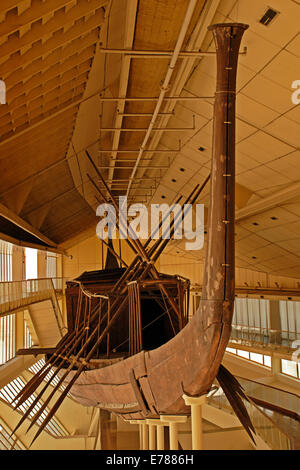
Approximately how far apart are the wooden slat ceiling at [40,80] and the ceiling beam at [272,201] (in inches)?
191

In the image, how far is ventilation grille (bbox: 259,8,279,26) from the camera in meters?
6.01

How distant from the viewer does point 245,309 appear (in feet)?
87.4

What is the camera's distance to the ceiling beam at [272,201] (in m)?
10.2

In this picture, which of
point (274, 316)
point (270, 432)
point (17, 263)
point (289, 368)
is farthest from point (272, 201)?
point (274, 316)

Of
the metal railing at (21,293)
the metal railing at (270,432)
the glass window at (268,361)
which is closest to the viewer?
the metal railing at (270,432)

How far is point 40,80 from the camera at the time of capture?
6.75 meters

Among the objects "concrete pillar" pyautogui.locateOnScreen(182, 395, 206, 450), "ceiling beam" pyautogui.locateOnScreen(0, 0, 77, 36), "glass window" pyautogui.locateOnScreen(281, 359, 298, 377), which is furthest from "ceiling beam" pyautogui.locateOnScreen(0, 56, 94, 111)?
"glass window" pyautogui.locateOnScreen(281, 359, 298, 377)

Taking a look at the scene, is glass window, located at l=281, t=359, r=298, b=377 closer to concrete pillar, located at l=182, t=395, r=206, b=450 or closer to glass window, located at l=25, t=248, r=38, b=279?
→ glass window, located at l=25, t=248, r=38, b=279

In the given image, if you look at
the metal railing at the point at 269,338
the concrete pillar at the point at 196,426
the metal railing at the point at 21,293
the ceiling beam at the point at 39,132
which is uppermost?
the ceiling beam at the point at 39,132

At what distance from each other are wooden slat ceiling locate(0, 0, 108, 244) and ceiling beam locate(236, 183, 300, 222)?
4843 mm

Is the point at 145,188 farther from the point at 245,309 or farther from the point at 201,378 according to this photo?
the point at 201,378

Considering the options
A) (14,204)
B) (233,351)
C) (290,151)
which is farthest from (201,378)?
(233,351)

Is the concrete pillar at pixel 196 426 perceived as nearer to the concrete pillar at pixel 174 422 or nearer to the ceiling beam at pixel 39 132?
the concrete pillar at pixel 174 422

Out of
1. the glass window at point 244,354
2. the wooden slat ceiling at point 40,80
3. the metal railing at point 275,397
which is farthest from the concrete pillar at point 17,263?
the metal railing at point 275,397
